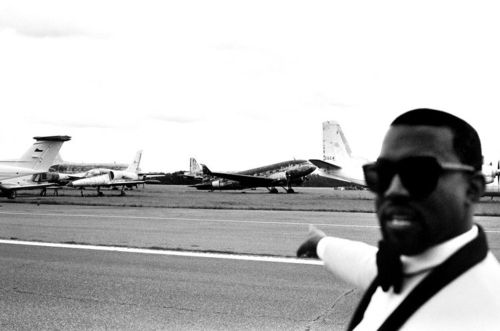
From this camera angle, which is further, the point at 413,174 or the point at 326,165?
the point at 326,165

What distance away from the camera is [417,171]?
1077 millimetres

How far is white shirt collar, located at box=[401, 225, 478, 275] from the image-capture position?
108 centimetres

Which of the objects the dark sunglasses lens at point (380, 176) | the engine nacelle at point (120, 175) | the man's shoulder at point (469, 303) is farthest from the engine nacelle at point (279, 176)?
the man's shoulder at point (469, 303)

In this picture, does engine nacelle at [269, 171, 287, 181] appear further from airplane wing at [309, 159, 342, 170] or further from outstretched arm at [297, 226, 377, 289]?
outstretched arm at [297, 226, 377, 289]

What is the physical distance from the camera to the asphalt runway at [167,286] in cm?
595

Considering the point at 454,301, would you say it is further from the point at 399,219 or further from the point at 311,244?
the point at 311,244

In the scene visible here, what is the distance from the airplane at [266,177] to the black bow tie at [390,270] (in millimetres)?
53031

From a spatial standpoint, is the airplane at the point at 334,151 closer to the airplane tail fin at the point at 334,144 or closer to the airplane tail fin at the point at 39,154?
the airplane tail fin at the point at 334,144

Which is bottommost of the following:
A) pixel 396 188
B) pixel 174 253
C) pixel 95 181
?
pixel 174 253

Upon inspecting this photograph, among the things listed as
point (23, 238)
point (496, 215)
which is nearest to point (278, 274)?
point (23, 238)

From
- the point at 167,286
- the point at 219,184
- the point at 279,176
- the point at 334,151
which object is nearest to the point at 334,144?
the point at 334,151

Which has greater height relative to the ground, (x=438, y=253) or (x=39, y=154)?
(x=39, y=154)

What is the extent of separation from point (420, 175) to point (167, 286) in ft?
22.5

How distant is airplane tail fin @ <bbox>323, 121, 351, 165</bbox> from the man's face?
40.9m
